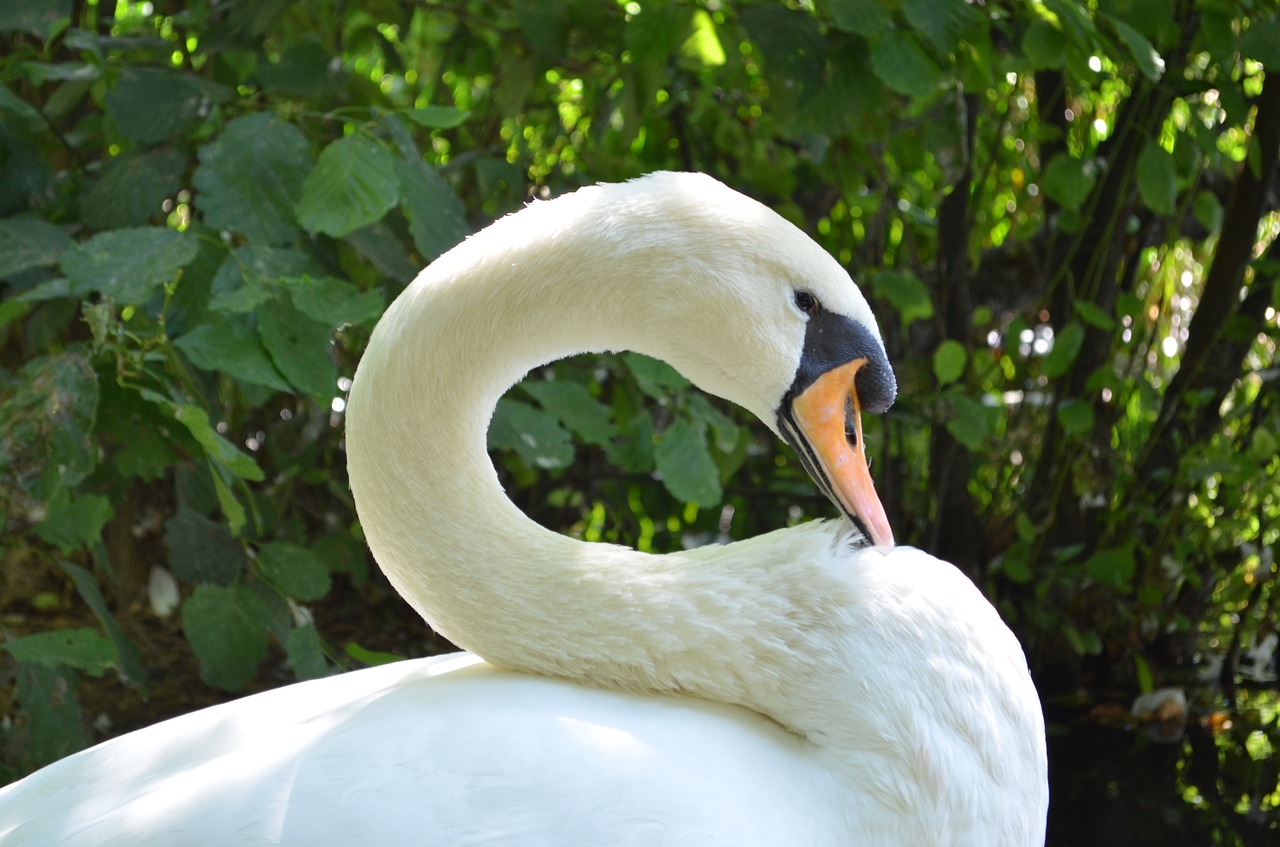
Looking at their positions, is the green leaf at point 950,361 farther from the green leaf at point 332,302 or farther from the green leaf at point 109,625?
the green leaf at point 109,625

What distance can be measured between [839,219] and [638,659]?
2.15 m

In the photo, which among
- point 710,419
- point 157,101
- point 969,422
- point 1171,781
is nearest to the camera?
point 157,101

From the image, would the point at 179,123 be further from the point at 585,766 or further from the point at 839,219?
the point at 839,219

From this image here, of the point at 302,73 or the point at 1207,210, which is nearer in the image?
the point at 302,73

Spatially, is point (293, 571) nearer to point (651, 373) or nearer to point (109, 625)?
point (109, 625)

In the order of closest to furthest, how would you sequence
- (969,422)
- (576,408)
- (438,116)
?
(438,116), (576,408), (969,422)

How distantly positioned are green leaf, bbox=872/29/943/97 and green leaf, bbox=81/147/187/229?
3.62ft

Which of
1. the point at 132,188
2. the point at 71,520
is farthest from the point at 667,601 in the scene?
the point at 132,188

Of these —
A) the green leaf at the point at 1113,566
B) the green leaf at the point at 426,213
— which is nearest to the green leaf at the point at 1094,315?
the green leaf at the point at 1113,566

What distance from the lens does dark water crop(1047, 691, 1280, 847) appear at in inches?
92.6

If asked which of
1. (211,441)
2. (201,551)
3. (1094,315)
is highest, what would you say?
(211,441)

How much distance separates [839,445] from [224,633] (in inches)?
40.4

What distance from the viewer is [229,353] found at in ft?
5.38

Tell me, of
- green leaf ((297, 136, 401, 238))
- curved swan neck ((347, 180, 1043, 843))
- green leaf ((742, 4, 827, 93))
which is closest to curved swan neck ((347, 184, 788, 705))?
curved swan neck ((347, 180, 1043, 843))
